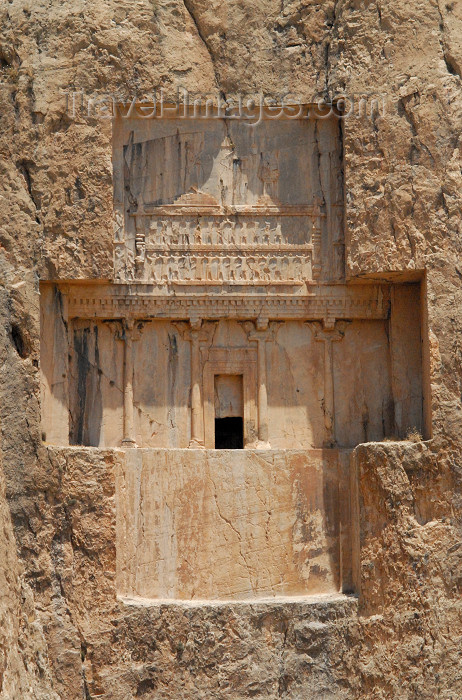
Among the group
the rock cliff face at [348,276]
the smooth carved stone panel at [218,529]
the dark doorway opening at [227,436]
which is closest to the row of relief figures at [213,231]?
the rock cliff face at [348,276]

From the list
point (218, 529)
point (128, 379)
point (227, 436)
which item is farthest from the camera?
point (227, 436)

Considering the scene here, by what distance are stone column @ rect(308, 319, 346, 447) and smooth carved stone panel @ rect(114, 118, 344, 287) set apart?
0.57m

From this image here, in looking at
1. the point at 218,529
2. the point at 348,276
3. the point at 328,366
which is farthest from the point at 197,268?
the point at 218,529

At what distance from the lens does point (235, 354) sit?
57.4 ft

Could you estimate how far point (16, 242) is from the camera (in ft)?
55.1

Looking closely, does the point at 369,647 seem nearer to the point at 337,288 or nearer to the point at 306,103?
the point at 337,288

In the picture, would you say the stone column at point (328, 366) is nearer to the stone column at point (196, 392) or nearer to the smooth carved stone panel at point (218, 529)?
the smooth carved stone panel at point (218, 529)

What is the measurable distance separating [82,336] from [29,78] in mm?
2941

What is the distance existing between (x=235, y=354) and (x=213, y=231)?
56.3 inches

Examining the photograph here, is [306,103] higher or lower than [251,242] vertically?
higher

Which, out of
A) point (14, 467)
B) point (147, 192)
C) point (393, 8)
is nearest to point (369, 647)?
point (14, 467)

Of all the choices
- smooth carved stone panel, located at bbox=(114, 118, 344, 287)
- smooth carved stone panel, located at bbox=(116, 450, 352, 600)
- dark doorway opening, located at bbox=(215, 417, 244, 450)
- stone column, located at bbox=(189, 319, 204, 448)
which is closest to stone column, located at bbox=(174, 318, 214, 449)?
stone column, located at bbox=(189, 319, 204, 448)

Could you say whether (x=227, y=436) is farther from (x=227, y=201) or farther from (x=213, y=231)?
(x=227, y=201)

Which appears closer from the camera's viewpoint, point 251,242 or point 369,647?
point 369,647
